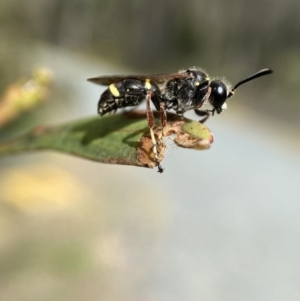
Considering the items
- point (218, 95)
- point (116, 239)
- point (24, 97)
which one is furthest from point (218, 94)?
point (116, 239)

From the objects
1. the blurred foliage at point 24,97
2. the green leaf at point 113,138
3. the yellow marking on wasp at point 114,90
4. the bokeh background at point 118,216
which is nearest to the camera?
the green leaf at point 113,138

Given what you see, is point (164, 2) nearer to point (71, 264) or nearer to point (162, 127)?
point (71, 264)

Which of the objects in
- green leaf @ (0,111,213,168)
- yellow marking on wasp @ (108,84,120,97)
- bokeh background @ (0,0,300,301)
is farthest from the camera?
bokeh background @ (0,0,300,301)

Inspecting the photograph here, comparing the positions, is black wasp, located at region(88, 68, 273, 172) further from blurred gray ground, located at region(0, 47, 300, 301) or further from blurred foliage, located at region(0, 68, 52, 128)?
blurred gray ground, located at region(0, 47, 300, 301)

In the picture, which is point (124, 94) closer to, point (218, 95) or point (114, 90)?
point (114, 90)

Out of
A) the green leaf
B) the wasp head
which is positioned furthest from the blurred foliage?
the wasp head

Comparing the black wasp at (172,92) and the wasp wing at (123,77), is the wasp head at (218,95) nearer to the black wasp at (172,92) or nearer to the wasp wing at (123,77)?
the black wasp at (172,92)

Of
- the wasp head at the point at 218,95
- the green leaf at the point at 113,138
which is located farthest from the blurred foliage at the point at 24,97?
the wasp head at the point at 218,95
